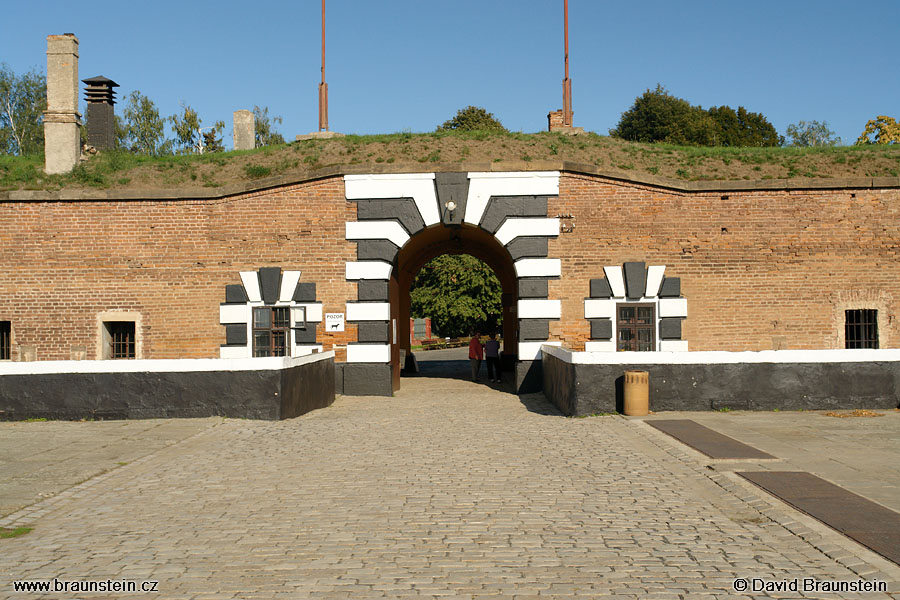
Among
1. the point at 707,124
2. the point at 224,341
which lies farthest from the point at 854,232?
the point at 707,124

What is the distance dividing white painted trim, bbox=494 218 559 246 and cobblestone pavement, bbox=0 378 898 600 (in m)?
7.49

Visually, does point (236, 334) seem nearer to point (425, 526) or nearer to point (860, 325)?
point (425, 526)

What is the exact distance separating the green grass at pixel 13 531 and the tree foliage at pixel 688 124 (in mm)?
54696

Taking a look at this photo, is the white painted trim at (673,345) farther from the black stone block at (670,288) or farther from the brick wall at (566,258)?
the black stone block at (670,288)

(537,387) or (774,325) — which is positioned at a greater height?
(774,325)

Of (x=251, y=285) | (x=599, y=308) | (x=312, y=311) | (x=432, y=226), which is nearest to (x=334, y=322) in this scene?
(x=312, y=311)

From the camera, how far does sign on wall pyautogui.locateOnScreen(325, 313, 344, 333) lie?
1803cm

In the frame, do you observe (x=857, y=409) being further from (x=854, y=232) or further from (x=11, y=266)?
(x=11, y=266)

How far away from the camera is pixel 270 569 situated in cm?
569

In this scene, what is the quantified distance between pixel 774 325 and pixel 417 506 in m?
13.0

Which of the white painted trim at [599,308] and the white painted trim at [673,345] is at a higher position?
the white painted trim at [599,308]

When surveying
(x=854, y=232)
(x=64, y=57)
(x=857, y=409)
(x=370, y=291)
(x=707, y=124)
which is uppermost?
(x=707, y=124)

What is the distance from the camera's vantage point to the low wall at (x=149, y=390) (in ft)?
44.8

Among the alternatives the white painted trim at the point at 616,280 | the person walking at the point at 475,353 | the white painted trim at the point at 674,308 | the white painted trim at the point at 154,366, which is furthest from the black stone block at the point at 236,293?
the white painted trim at the point at 674,308
